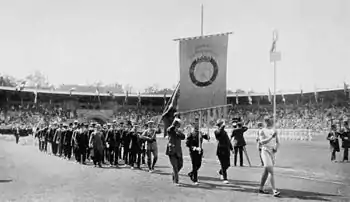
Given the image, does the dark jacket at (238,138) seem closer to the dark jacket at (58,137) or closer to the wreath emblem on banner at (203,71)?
the wreath emblem on banner at (203,71)

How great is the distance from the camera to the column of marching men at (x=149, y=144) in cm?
949

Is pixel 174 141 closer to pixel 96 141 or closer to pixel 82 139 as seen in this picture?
pixel 96 141

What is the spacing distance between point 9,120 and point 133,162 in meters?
42.2

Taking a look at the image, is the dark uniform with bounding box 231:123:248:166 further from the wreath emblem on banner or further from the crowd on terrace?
the crowd on terrace

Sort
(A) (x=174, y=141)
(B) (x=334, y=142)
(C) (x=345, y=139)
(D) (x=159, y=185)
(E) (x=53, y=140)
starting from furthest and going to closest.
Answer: (E) (x=53, y=140)
(C) (x=345, y=139)
(B) (x=334, y=142)
(A) (x=174, y=141)
(D) (x=159, y=185)

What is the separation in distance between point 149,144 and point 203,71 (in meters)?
3.02

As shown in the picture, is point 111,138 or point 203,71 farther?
point 111,138

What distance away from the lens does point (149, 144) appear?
1390 cm

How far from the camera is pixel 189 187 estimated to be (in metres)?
10.5

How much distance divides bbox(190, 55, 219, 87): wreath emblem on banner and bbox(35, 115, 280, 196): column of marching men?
66.8 inches

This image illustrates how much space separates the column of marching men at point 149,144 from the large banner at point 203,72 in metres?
1.17

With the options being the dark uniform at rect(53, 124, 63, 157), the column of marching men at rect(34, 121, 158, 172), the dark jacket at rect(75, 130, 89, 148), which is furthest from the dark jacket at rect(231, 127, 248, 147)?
the dark uniform at rect(53, 124, 63, 157)

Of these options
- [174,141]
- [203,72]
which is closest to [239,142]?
[203,72]

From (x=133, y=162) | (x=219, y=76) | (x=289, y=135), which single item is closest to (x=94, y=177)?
(x=133, y=162)
